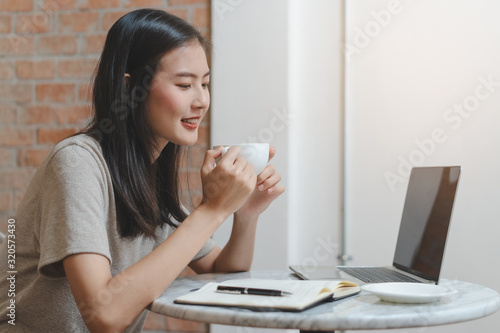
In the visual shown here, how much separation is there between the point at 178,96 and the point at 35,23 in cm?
114

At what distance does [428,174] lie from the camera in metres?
1.36

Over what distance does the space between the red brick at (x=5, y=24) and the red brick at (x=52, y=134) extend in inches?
16.0

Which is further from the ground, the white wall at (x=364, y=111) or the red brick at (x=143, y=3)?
the red brick at (x=143, y=3)

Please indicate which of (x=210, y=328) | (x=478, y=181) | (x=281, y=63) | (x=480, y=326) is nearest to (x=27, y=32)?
(x=281, y=63)

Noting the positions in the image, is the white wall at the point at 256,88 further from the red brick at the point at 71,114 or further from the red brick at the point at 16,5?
the red brick at the point at 16,5

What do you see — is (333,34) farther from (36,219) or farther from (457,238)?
(36,219)

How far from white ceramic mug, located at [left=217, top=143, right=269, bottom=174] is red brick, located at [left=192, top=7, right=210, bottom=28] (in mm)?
937

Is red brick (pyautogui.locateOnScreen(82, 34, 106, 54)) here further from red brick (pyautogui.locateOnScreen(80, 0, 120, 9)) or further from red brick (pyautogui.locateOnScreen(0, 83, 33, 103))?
red brick (pyautogui.locateOnScreen(0, 83, 33, 103))

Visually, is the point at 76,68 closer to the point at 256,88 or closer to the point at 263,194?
the point at 256,88

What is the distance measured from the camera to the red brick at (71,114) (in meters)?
2.09

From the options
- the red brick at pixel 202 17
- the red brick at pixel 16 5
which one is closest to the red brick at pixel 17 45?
the red brick at pixel 16 5

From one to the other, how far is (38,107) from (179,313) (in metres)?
1.48

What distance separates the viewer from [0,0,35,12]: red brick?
2.13m

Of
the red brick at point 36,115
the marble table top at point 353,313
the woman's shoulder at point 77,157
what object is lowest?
the marble table top at point 353,313
